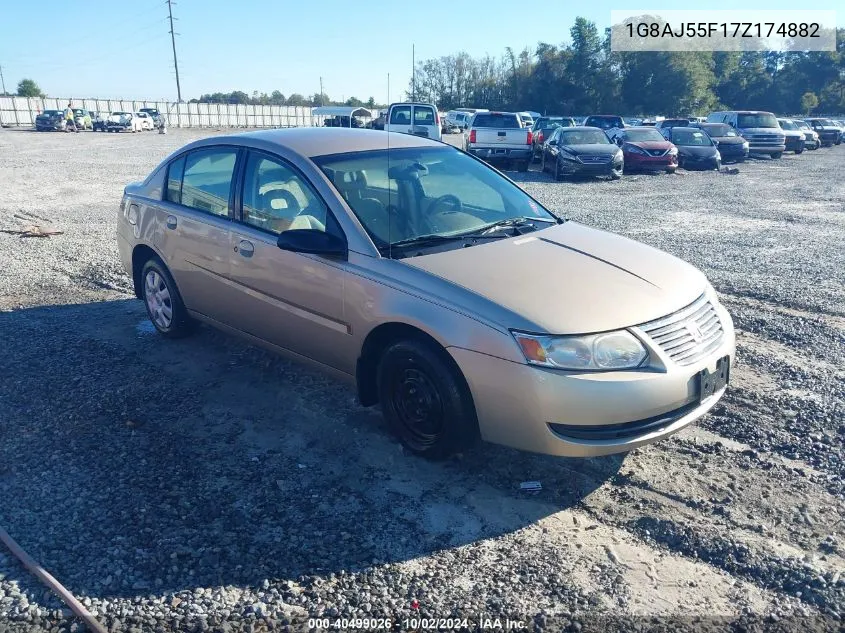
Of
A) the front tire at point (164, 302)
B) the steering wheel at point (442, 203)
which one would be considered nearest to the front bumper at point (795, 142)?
the steering wheel at point (442, 203)

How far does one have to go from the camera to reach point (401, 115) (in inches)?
973

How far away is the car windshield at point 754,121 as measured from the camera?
2778 centimetres

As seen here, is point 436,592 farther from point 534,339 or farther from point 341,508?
point 534,339

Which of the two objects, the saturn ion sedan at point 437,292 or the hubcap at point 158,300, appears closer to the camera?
the saturn ion sedan at point 437,292

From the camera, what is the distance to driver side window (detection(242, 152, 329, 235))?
14.5 ft

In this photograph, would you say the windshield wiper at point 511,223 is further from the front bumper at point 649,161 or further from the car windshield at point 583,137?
the front bumper at point 649,161

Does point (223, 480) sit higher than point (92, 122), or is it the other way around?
point (92, 122)

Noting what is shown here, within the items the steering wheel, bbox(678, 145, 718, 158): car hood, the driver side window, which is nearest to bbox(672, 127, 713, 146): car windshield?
bbox(678, 145, 718, 158): car hood

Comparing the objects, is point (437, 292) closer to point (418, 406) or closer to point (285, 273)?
point (418, 406)

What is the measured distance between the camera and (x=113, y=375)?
5.21 m

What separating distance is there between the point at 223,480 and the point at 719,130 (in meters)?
26.0

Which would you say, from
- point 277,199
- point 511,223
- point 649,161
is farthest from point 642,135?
point 277,199

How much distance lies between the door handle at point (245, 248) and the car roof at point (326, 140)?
703mm

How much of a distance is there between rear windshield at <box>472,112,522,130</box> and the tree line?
1449 inches
